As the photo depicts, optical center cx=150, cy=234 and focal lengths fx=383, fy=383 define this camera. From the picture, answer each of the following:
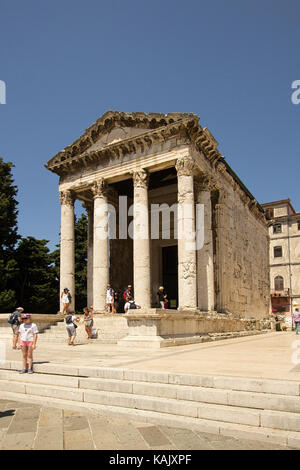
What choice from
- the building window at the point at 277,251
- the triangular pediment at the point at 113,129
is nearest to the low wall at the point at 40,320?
the triangular pediment at the point at 113,129

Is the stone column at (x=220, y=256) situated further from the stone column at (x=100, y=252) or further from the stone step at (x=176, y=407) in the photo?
the stone step at (x=176, y=407)

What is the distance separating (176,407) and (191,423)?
1.19 ft

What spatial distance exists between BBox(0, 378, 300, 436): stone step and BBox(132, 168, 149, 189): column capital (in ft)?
39.1

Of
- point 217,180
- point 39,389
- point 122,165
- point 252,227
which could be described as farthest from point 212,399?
point 252,227

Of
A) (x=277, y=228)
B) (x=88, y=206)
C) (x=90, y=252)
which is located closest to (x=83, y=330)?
(x=90, y=252)

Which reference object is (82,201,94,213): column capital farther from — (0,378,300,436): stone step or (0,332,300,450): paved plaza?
(0,332,300,450): paved plaza

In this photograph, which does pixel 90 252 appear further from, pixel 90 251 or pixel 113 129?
pixel 113 129

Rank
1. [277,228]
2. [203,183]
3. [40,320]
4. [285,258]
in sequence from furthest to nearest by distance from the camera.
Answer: [277,228]
[285,258]
[203,183]
[40,320]

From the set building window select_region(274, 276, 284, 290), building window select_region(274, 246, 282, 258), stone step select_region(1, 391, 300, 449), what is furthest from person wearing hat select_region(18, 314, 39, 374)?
building window select_region(274, 246, 282, 258)

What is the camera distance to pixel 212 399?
16.1 ft

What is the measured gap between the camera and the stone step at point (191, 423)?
13.3ft

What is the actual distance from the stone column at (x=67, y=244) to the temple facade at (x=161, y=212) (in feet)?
0.17

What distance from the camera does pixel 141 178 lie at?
57.1ft

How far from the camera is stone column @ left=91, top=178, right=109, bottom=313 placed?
1752 cm
